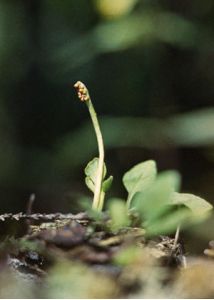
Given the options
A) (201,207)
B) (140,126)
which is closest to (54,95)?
(140,126)

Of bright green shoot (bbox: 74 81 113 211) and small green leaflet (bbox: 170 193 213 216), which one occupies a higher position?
bright green shoot (bbox: 74 81 113 211)

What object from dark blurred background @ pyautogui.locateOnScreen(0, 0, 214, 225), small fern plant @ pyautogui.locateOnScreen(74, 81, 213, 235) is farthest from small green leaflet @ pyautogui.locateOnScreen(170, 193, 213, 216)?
dark blurred background @ pyautogui.locateOnScreen(0, 0, 214, 225)

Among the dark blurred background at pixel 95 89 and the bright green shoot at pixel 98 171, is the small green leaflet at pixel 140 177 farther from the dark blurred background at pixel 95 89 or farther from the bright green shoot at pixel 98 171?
the dark blurred background at pixel 95 89

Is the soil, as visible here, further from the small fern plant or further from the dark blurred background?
the dark blurred background

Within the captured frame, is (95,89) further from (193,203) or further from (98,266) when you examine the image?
(98,266)

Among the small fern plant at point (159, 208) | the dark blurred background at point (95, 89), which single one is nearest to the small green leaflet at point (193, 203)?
the small fern plant at point (159, 208)
